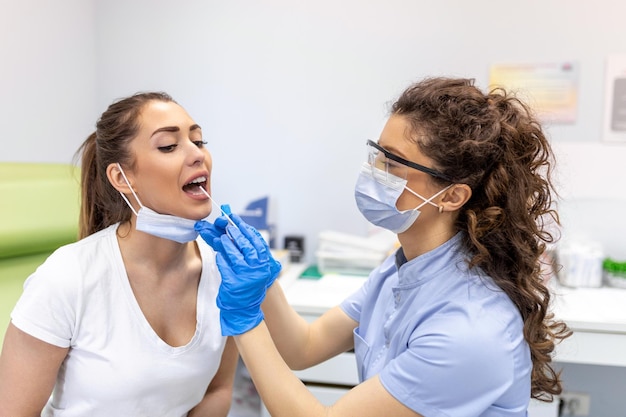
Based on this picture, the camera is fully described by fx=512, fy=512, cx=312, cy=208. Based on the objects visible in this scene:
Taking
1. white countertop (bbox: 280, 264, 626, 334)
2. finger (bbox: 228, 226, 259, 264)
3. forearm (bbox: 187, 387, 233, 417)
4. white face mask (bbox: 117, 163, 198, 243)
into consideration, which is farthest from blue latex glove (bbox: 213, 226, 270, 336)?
white countertop (bbox: 280, 264, 626, 334)

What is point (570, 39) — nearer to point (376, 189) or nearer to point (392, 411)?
point (376, 189)

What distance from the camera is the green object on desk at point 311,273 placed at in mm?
2225

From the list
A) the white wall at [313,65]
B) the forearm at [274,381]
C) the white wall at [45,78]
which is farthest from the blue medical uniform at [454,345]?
the white wall at [45,78]

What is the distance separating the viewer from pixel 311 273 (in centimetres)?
228

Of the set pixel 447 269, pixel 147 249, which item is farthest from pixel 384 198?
pixel 147 249

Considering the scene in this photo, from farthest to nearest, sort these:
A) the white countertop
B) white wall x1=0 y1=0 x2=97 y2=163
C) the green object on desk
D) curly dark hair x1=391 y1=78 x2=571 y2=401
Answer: the green object on desk, white wall x1=0 y1=0 x2=97 y2=163, the white countertop, curly dark hair x1=391 y1=78 x2=571 y2=401

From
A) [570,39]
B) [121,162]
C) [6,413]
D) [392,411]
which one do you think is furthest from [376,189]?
[570,39]

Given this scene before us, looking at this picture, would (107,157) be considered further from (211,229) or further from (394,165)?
(394,165)

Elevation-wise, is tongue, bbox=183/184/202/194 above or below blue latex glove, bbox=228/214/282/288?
above

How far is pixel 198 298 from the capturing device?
4.20ft

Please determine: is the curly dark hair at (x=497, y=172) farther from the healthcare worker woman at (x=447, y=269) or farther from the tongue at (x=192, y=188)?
the tongue at (x=192, y=188)

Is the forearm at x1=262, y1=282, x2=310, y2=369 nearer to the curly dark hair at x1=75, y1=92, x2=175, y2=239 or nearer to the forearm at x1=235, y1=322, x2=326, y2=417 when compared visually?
the forearm at x1=235, y1=322, x2=326, y2=417

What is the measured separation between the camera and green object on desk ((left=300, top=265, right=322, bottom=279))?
7.30ft

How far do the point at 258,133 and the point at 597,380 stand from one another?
1.89 metres
